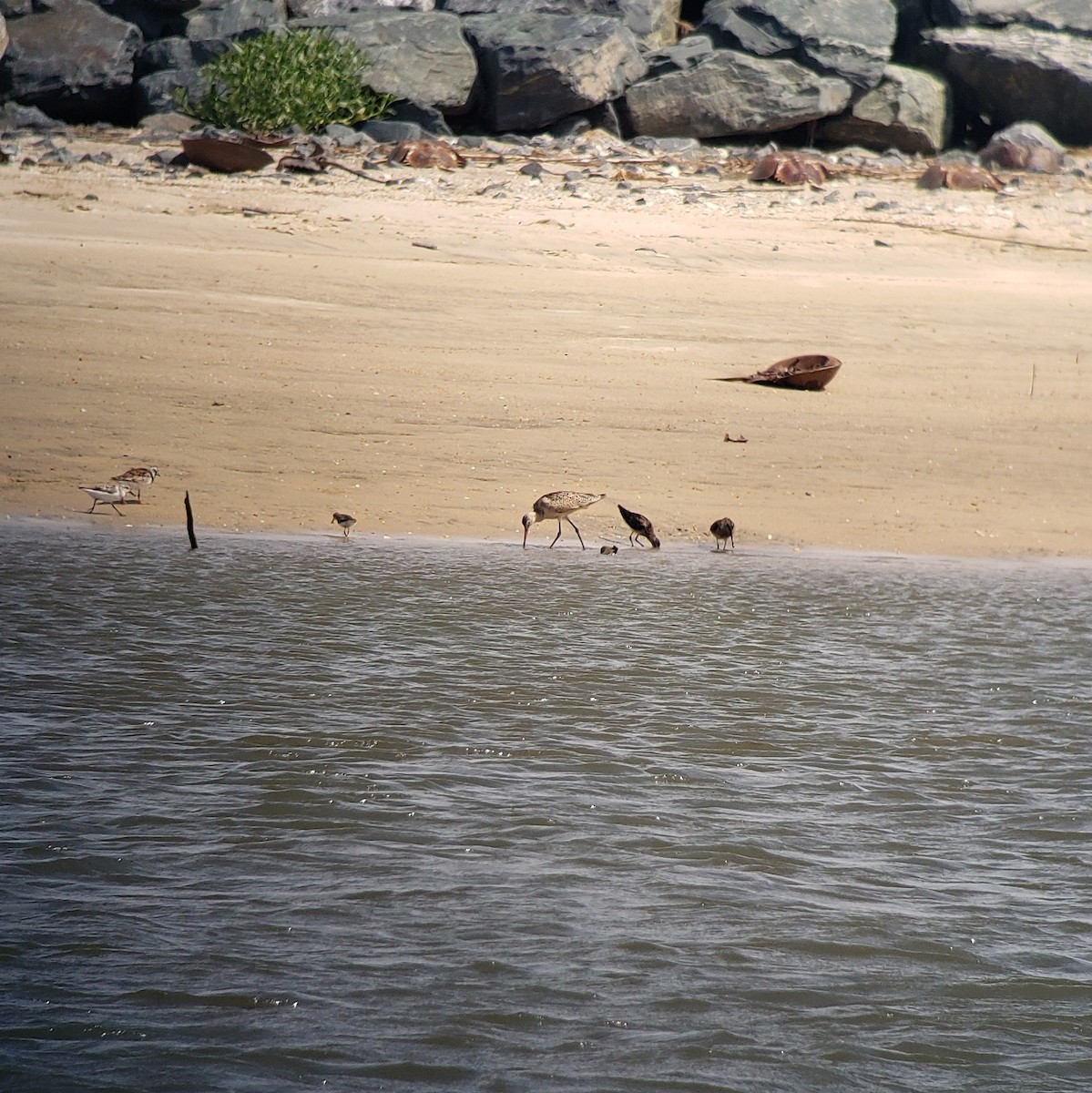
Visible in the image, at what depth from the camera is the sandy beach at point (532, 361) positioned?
360 inches

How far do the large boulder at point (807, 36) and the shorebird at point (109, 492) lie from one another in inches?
667

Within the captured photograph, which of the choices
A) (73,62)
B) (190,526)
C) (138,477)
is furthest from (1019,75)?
(190,526)

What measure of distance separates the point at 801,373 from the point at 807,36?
549 inches

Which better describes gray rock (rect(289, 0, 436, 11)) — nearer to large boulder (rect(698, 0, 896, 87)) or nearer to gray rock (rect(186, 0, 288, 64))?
gray rock (rect(186, 0, 288, 64))

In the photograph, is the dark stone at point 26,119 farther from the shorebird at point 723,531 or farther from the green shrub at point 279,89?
the shorebird at point 723,531

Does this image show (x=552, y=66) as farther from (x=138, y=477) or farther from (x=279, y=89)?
(x=138, y=477)

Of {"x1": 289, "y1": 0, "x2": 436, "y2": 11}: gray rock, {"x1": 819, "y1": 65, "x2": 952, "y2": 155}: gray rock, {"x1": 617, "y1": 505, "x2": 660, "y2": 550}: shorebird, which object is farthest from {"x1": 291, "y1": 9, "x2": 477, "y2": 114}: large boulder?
{"x1": 617, "y1": 505, "x2": 660, "y2": 550}: shorebird

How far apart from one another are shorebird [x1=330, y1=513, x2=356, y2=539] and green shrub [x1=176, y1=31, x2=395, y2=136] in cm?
1175

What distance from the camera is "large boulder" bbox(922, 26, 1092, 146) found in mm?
23016

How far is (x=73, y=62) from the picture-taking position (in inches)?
890

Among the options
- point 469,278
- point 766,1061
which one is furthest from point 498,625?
point 469,278

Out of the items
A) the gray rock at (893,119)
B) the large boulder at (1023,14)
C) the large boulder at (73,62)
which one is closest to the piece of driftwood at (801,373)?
the gray rock at (893,119)

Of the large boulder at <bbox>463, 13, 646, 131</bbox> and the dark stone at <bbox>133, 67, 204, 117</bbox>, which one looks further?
the dark stone at <bbox>133, 67, 204, 117</bbox>

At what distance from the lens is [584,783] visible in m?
4.31
